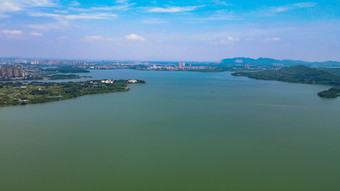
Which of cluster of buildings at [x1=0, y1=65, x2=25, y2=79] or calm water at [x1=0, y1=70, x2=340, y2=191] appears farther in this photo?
cluster of buildings at [x1=0, y1=65, x2=25, y2=79]

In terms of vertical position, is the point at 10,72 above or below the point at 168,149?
above

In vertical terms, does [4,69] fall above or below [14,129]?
above

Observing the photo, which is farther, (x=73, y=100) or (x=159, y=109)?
(x=73, y=100)

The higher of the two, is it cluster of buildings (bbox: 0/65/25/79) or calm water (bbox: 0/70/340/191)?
cluster of buildings (bbox: 0/65/25/79)

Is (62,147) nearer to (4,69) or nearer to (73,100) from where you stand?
(73,100)

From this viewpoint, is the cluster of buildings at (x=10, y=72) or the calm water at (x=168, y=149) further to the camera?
the cluster of buildings at (x=10, y=72)

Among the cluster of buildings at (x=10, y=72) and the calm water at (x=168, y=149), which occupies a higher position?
the cluster of buildings at (x=10, y=72)

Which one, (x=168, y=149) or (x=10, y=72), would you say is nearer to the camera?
(x=168, y=149)

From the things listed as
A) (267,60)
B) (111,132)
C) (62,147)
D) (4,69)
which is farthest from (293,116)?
(267,60)
